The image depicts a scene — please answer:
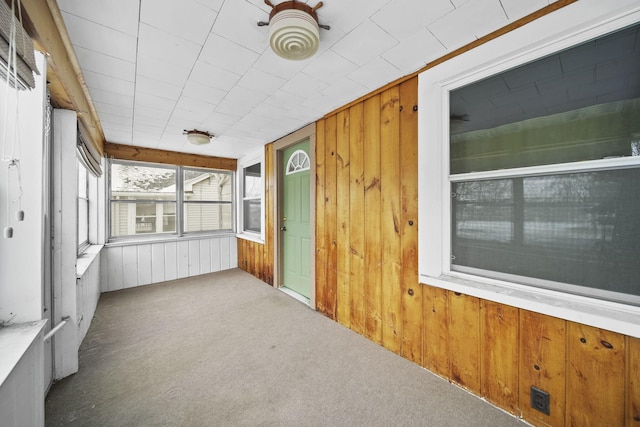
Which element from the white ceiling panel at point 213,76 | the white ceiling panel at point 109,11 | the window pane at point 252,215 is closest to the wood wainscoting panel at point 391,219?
the white ceiling panel at point 213,76

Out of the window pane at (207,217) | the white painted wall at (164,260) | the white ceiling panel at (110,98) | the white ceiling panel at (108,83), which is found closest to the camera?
the white ceiling panel at (108,83)

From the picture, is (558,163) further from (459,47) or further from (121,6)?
(121,6)

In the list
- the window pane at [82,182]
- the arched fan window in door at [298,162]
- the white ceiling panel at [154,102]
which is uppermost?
the white ceiling panel at [154,102]

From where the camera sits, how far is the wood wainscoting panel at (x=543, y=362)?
4.21ft

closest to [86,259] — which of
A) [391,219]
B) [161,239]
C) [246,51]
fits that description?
[161,239]

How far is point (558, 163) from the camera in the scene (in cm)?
131

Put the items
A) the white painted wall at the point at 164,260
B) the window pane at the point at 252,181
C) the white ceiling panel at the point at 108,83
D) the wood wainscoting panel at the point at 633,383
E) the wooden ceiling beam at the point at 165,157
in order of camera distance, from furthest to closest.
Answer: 1. the window pane at the point at 252,181
2. the wooden ceiling beam at the point at 165,157
3. the white painted wall at the point at 164,260
4. the white ceiling panel at the point at 108,83
5. the wood wainscoting panel at the point at 633,383

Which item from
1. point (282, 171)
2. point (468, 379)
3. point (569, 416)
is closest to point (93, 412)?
point (468, 379)

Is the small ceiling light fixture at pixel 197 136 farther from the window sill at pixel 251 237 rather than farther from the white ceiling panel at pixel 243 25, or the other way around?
the white ceiling panel at pixel 243 25

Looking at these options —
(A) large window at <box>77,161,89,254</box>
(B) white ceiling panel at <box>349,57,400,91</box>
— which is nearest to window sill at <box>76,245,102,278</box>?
(A) large window at <box>77,161,89,254</box>

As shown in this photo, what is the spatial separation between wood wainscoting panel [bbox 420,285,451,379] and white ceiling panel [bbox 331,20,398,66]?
1.74 meters

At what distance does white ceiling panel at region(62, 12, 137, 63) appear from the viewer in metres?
1.33

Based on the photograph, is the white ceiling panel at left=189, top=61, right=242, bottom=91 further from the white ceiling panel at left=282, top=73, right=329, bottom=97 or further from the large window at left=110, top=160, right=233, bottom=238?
the large window at left=110, top=160, right=233, bottom=238

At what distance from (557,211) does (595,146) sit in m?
0.37
